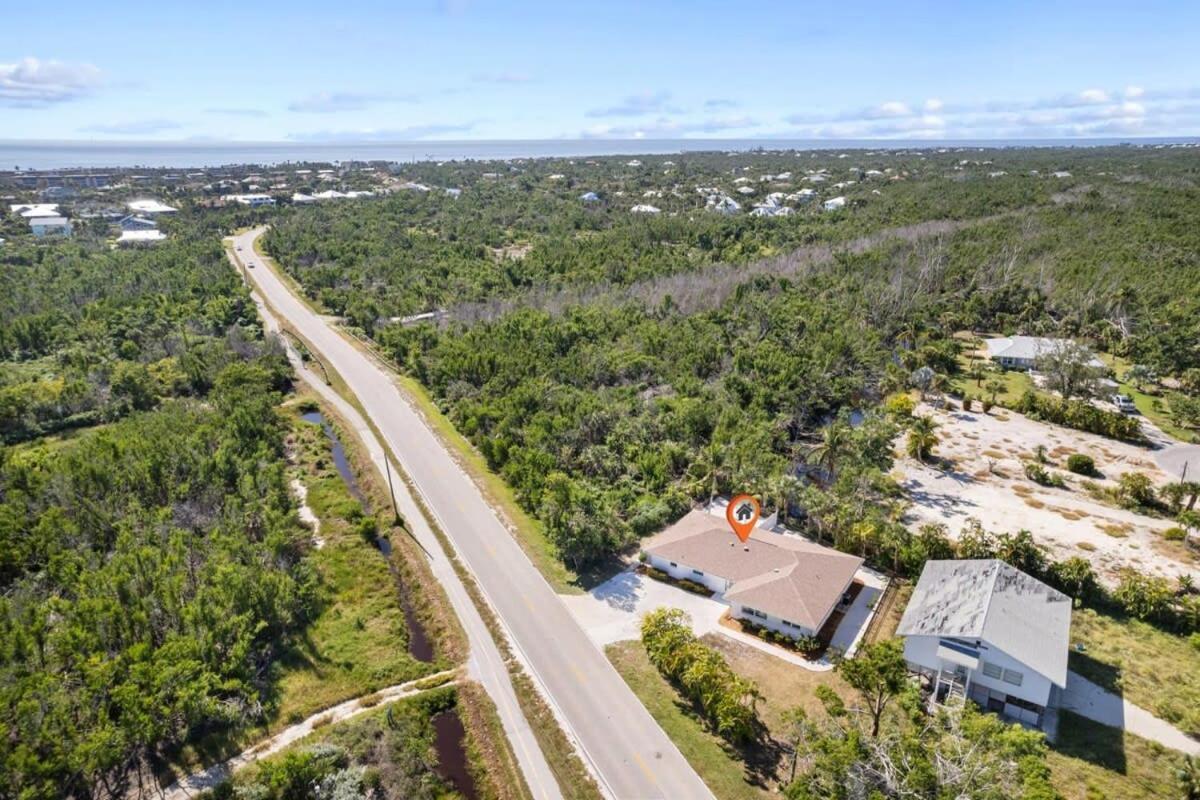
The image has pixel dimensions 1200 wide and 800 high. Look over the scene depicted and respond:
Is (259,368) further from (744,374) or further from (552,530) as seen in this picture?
(744,374)

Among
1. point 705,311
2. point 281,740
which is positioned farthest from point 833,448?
point 281,740

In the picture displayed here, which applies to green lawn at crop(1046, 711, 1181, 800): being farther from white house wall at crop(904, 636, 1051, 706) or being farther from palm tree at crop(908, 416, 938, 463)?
palm tree at crop(908, 416, 938, 463)

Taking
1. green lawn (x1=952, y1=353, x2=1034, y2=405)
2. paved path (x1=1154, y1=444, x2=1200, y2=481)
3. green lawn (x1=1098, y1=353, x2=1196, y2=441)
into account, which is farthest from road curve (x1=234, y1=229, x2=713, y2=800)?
green lawn (x1=1098, y1=353, x2=1196, y2=441)

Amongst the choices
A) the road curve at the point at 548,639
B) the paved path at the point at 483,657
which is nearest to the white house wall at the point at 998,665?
the road curve at the point at 548,639

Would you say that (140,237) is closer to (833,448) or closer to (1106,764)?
(833,448)

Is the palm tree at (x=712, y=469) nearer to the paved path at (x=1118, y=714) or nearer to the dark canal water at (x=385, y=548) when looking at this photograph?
the dark canal water at (x=385, y=548)

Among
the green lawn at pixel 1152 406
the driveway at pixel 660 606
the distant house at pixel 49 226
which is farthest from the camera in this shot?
the distant house at pixel 49 226
